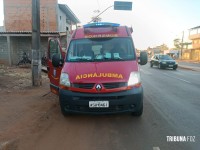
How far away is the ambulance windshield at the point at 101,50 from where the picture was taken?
19.5ft

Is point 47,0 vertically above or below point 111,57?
above

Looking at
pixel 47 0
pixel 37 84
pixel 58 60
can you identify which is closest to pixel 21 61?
pixel 47 0

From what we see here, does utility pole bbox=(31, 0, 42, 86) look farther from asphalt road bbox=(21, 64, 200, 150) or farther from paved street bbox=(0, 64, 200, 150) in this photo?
asphalt road bbox=(21, 64, 200, 150)

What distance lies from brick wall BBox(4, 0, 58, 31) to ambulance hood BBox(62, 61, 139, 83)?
19248mm

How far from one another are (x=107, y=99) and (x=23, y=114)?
2.56 m

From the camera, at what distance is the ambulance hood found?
504 cm

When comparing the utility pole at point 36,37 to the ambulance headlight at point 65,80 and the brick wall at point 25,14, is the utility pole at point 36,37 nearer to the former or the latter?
the ambulance headlight at point 65,80

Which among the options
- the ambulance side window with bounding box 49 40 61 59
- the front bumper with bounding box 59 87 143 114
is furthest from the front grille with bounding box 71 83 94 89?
the ambulance side window with bounding box 49 40 61 59

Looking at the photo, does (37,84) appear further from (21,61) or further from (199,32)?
(199,32)

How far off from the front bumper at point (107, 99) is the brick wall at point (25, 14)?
65.1 ft

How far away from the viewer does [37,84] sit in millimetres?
10320

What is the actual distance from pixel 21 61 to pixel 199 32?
6168cm

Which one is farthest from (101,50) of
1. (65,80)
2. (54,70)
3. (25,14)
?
(25,14)

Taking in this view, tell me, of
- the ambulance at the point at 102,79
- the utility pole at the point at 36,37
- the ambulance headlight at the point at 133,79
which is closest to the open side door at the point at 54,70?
the ambulance at the point at 102,79
